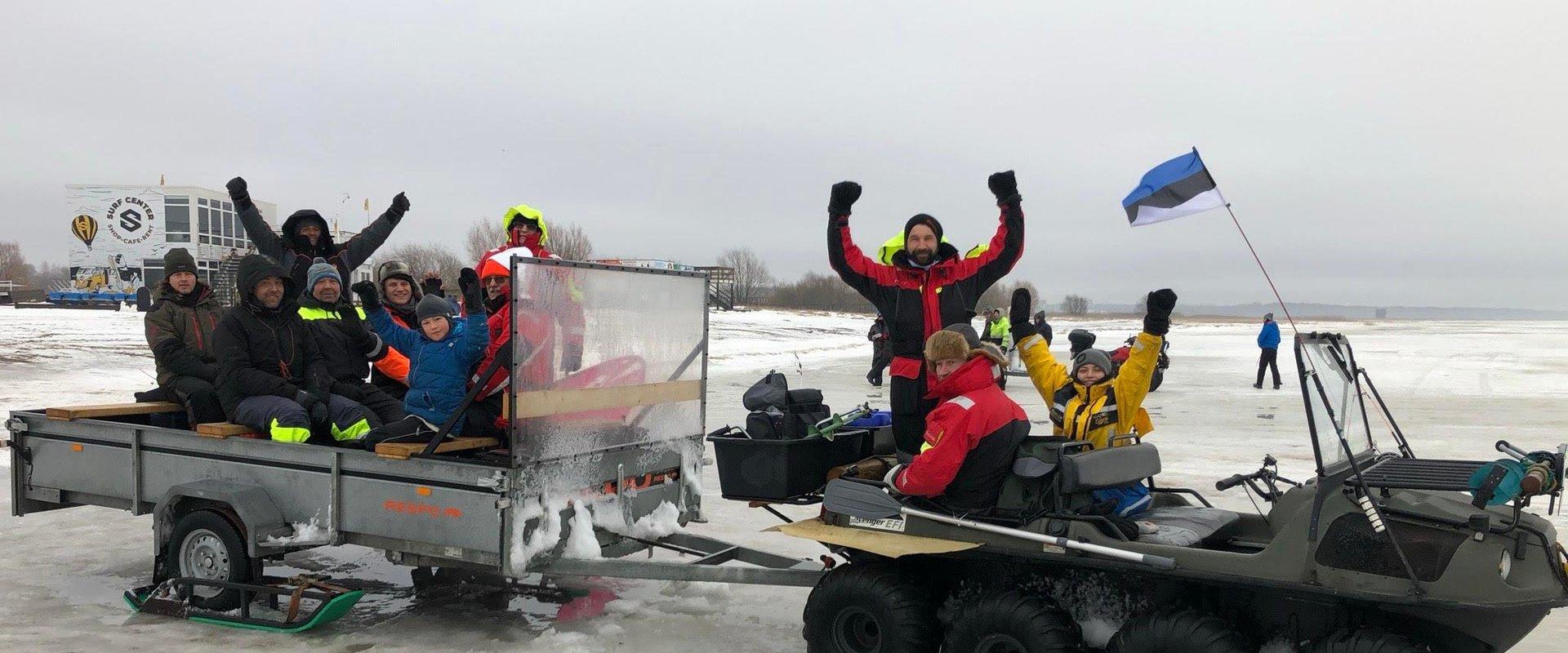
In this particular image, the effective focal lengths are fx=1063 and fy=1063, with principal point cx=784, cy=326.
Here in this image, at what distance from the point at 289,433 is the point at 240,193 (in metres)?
2.40

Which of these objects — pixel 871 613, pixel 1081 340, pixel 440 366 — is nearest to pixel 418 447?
pixel 440 366

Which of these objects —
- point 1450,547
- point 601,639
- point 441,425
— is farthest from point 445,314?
point 1450,547

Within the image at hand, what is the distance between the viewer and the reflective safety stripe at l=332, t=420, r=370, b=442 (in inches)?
228

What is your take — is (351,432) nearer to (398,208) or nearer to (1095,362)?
(398,208)

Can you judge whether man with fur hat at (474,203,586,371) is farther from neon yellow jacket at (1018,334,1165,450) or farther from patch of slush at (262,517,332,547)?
neon yellow jacket at (1018,334,1165,450)

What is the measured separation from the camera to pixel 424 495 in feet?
16.4

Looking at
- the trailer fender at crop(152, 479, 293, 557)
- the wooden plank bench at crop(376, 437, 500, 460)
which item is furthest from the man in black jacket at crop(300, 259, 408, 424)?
the wooden plank bench at crop(376, 437, 500, 460)

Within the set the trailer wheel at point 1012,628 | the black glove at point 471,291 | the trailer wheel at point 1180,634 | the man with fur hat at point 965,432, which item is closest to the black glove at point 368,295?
the black glove at point 471,291

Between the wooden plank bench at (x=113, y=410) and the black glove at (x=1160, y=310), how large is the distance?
18.8 feet

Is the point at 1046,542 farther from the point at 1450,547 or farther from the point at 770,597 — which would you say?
the point at 770,597

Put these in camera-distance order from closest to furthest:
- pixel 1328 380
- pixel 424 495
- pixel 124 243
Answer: pixel 1328 380 → pixel 424 495 → pixel 124 243

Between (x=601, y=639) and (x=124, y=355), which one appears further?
(x=124, y=355)

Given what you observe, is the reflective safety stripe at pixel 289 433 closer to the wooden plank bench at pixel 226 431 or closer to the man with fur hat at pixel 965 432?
the wooden plank bench at pixel 226 431

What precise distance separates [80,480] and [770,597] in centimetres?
392
